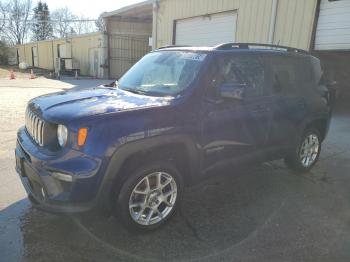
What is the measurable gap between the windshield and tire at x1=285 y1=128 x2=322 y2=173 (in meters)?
2.20

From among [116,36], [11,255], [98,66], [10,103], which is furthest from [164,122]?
[98,66]

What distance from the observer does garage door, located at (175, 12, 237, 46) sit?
497 inches

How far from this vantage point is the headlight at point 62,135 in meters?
2.92

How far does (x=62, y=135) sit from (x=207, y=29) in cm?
1164

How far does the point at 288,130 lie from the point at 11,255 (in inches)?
143

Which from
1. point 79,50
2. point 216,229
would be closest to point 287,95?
point 216,229

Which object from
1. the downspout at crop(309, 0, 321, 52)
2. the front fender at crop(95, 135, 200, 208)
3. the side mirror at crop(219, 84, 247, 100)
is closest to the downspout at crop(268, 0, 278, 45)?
the downspout at crop(309, 0, 321, 52)

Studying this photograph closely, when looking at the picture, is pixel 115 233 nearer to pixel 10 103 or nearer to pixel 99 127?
pixel 99 127

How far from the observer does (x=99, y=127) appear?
286 centimetres

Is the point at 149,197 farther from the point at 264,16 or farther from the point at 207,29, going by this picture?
the point at 207,29

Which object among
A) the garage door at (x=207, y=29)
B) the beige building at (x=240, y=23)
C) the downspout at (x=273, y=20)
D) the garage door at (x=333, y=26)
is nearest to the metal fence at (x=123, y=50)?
the beige building at (x=240, y=23)

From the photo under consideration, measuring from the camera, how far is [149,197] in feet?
11.0

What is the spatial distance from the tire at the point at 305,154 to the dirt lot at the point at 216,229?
36 cm

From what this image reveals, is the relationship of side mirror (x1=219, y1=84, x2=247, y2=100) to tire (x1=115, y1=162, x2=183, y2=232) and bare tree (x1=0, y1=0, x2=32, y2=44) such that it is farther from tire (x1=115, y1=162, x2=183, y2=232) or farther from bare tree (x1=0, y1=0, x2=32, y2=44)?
bare tree (x1=0, y1=0, x2=32, y2=44)
